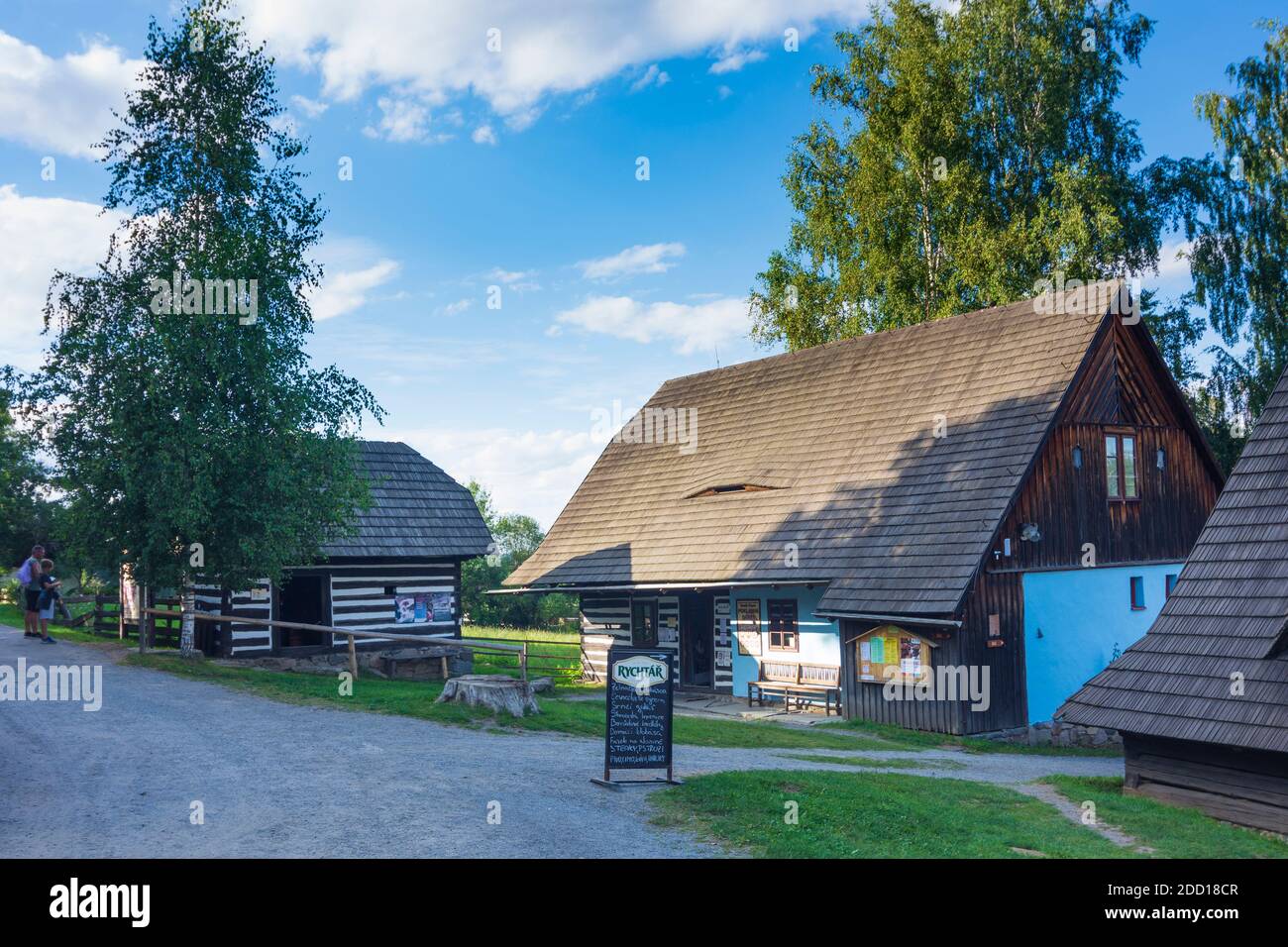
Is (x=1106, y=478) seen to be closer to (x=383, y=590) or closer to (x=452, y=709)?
(x=452, y=709)

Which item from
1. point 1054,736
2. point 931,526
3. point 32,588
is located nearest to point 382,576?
point 32,588

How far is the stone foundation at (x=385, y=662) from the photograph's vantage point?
22.0 meters

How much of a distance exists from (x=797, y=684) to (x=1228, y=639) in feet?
33.2

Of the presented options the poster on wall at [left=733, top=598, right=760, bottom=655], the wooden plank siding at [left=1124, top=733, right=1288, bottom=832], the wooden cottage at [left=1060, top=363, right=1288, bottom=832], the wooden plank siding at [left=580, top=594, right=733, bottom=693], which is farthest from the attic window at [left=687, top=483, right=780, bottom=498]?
the wooden plank siding at [left=1124, top=733, right=1288, bottom=832]

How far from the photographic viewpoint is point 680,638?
24781 millimetres

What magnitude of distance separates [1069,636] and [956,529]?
3528 mm

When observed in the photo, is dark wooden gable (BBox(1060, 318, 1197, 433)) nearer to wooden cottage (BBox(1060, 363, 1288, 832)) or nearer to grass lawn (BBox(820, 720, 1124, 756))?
grass lawn (BBox(820, 720, 1124, 756))

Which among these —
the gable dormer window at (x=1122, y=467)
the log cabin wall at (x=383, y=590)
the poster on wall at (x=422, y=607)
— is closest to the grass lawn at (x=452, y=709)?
the log cabin wall at (x=383, y=590)

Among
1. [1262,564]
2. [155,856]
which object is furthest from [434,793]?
[1262,564]

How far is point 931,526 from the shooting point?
61.8 feet

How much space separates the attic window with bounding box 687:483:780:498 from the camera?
24000mm

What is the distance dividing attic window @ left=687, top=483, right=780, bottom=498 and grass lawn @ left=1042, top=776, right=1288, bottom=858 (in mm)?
12123

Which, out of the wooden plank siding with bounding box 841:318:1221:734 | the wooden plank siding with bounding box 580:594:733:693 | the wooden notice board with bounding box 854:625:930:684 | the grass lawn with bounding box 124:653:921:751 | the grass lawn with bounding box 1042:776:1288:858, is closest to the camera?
the grass lawn with bounding box 1042:776:1288:858

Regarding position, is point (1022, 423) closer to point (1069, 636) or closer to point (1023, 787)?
point (1069, 636)
